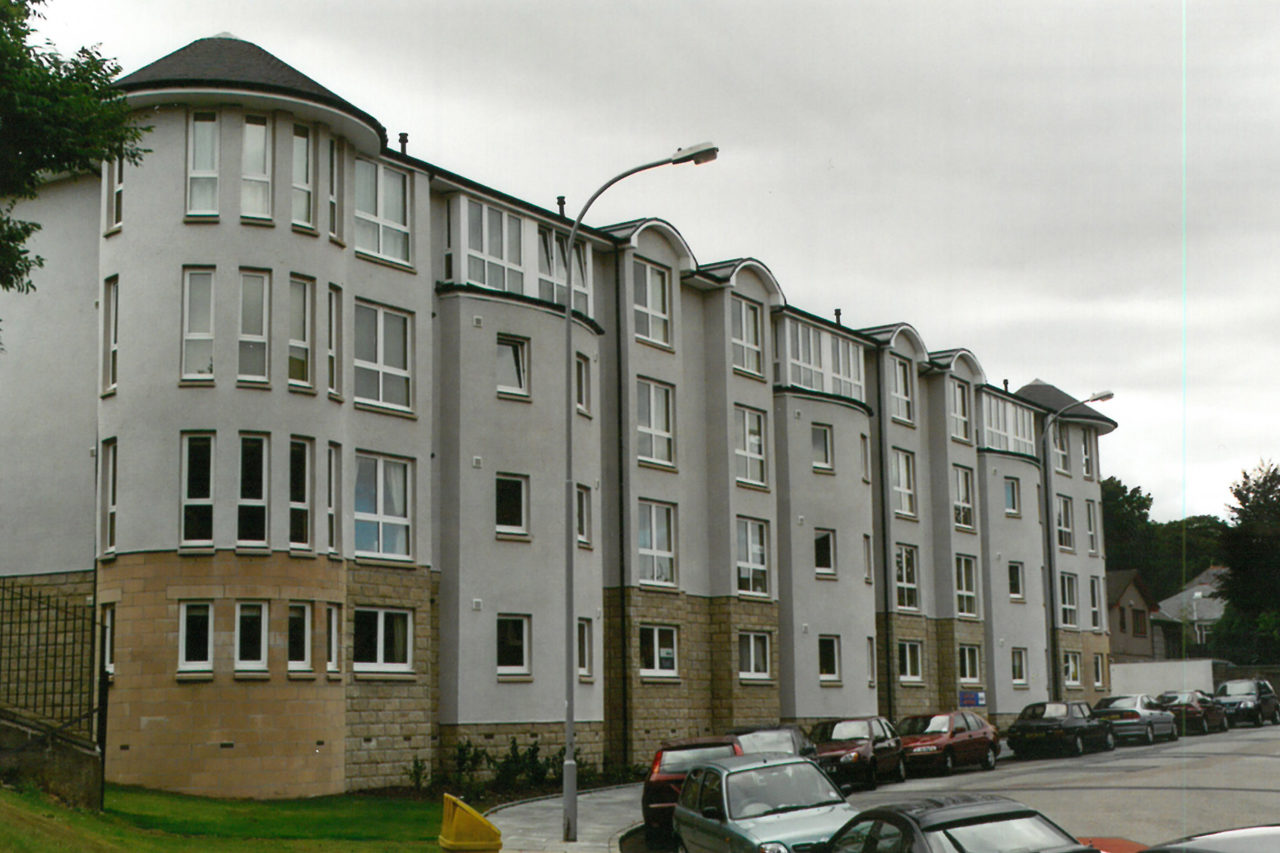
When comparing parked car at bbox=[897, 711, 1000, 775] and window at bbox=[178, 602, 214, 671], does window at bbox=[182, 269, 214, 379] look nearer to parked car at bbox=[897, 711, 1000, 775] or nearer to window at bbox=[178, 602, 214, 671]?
window at bbox=[178, 602, 214, 671]

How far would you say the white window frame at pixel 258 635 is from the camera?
989 inches

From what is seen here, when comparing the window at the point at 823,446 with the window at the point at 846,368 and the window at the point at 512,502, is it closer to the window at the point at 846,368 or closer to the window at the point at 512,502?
the window at the point at 846,368

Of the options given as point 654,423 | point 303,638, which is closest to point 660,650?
point 654,423

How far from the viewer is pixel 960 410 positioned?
5228 cm

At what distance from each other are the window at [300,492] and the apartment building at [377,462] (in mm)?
94

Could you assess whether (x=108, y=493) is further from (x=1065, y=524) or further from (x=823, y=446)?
(x=1065, y=524)

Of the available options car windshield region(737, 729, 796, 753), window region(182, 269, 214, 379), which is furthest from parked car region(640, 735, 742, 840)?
window region(182, 269, 214, 379)

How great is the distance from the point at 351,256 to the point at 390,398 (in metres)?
2.93

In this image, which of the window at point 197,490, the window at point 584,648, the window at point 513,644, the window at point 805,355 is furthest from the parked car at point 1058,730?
the window at point 197,490

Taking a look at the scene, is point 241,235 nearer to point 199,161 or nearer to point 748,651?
point 199,161

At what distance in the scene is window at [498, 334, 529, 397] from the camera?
31.3 metres

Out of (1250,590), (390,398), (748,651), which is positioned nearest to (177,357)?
(390,398)

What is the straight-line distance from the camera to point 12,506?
98.1 feet

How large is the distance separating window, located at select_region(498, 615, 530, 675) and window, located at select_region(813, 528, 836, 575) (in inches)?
540
